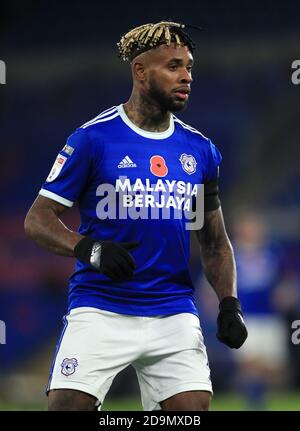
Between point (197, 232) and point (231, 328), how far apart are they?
0.64 metres

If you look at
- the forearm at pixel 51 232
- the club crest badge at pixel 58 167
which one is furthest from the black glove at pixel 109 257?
the club crest badge at pixel 58 167

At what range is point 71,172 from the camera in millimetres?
5148

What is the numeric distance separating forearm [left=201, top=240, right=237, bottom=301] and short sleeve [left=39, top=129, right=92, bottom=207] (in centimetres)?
91

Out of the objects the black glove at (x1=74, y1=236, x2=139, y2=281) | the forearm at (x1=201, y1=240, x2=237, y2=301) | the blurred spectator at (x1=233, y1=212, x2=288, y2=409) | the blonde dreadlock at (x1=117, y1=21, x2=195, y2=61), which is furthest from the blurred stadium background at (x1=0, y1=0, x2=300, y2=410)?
the black glove at (x1=74, y1=236, x2=139, y2=281)

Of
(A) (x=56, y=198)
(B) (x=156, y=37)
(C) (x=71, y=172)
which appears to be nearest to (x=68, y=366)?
(A) (x=56, y=198)

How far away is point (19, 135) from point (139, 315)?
15818 mm

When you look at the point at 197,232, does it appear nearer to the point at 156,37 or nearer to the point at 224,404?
the point at 156,37

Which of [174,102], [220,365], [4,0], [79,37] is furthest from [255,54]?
[174,102]

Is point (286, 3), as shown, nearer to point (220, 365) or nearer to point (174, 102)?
point (220, 365)

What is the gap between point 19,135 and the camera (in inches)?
811

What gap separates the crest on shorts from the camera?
195 inches

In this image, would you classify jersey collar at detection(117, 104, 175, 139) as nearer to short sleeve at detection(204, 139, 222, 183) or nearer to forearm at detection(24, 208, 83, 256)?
short sleeve at detection(204, 139, 222, 183)

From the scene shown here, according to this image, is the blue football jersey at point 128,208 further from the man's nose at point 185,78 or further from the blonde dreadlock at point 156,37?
the blonde dreadlock at point 156,37

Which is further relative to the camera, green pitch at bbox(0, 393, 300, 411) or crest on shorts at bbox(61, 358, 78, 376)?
green pitch at bbox(0, 393, 300, 411)
